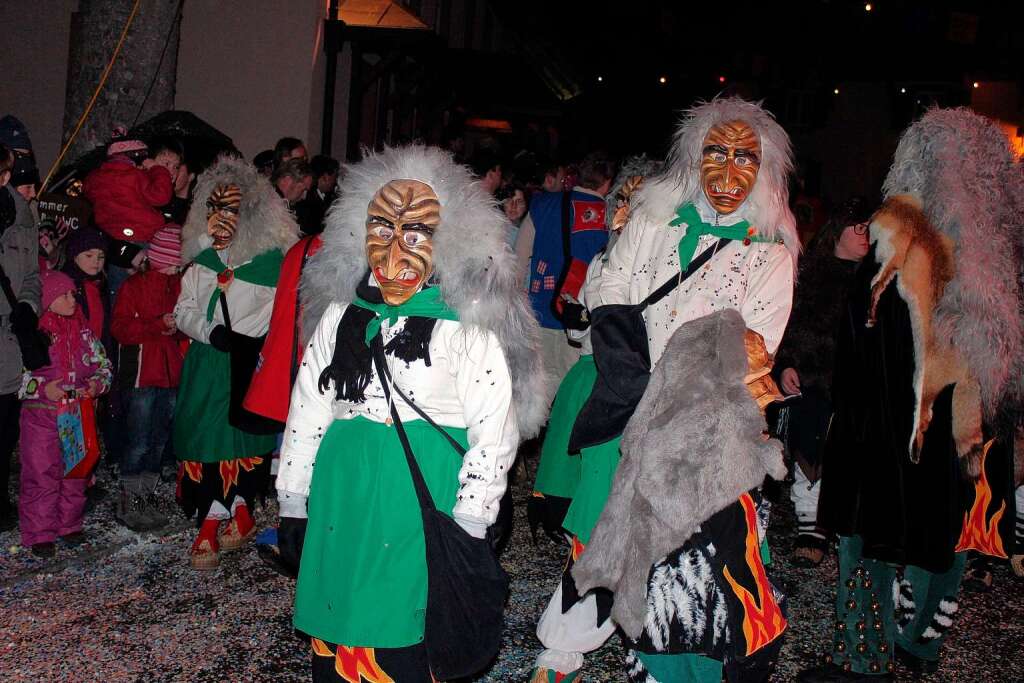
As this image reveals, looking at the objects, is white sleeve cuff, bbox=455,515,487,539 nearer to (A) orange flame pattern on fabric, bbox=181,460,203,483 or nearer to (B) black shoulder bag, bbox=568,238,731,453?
(B) black shoulder bag, bbox=568,238,731,453

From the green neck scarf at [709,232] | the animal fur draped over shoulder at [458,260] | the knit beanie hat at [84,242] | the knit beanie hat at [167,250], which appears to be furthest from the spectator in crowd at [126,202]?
the green neck scarf at [709,232]

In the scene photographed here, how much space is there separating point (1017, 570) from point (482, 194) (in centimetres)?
479

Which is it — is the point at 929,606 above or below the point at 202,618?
above

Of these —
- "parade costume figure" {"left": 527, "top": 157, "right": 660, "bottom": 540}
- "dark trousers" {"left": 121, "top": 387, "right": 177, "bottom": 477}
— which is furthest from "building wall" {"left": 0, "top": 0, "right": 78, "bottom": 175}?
"parade costume figure" {"left": 527, "top": 157, "right": 660, "bottom": 540}

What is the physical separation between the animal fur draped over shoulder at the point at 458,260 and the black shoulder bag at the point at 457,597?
22.1 inches

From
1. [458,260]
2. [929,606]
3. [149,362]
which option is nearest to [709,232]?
[458,260]

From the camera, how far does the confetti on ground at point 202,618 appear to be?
4316mm

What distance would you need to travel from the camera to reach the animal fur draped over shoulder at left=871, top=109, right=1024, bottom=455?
414 centimetres

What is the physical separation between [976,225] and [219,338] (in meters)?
3.71

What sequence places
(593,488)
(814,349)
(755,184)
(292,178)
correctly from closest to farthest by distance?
(755,184), (593,488), (814,349), (292,178)

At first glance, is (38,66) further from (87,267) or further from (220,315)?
(220,315)

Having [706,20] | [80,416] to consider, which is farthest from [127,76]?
[706,20]

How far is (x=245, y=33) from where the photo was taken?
11.6m

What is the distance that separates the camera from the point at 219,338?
17.6 feet
